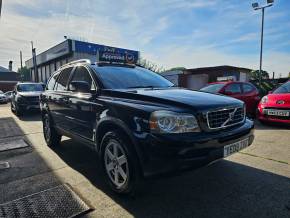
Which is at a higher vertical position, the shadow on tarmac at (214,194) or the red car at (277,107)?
the red car at (277,107)

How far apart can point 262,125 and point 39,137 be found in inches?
251


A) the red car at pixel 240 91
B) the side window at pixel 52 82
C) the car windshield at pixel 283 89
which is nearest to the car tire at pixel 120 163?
the side window at pixel 52 82

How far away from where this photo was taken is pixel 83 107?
13.0 ft

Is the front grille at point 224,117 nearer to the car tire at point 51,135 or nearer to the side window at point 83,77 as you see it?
the side window at point 83,77

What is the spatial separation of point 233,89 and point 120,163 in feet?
22.9

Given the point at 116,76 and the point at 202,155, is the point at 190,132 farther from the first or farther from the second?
the point at 116,76

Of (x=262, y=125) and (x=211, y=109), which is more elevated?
(x=211, y=109)

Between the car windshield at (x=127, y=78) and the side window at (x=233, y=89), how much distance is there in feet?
16.6

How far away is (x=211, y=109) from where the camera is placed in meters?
2.86

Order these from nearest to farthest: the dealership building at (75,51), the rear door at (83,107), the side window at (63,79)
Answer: the rear door at (83,107) → the side window at (63,79) → the dealership building at (75,51)

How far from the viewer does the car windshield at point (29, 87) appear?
13598 mm

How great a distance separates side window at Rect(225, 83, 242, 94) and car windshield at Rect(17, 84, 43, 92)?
9.75 m

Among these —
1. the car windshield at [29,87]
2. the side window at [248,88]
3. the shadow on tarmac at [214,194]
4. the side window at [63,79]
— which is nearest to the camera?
the shadow on tarmac at [214,194]

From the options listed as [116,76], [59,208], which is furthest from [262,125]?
[59,208]
